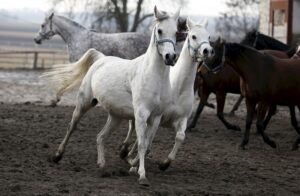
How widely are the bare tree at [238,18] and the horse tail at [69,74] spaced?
3745cm

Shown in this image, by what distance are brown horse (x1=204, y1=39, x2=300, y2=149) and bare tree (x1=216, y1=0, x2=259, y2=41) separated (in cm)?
3567

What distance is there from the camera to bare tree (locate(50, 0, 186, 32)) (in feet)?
123

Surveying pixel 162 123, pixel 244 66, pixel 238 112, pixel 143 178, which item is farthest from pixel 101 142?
pixel 238 112

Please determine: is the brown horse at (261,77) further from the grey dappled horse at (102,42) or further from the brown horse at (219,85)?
the grey dappled horse at (102,42)

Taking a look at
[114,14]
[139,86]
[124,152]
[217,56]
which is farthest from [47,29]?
[114,14]

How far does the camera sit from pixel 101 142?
8570mm

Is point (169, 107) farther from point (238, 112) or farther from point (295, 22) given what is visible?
point (295, 22)

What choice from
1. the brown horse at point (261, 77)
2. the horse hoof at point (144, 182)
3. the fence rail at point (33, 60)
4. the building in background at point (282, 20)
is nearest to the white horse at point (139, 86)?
the horse hoof at point (144, 182)

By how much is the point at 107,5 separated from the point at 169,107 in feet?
99.4

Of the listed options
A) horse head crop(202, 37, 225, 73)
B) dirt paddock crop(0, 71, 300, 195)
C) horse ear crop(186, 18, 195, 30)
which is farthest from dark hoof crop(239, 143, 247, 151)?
horse ear crop(186, 18, 195, 30)

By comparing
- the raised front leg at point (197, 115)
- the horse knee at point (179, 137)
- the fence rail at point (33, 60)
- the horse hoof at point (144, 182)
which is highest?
the horse knee at point (179, 137)

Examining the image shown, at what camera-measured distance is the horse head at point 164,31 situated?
7364 mm

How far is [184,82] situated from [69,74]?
1.86m

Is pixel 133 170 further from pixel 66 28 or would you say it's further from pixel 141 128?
pixel 66 28
